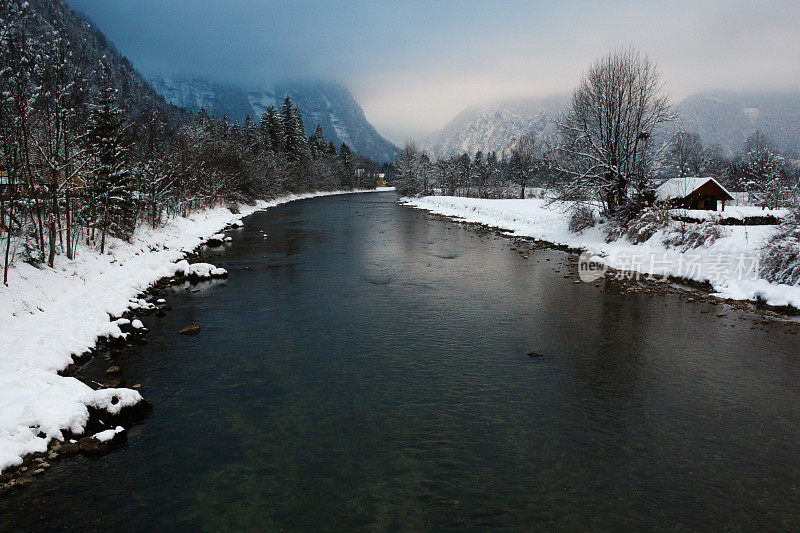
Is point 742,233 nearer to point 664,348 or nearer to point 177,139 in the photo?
point 664,348

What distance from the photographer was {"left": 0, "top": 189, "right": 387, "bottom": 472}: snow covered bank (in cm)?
711

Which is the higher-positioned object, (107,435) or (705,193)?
(705,193)

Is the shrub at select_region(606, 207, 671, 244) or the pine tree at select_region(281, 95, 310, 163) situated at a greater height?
the pine tree at select_region(281, 95, 310, 163)

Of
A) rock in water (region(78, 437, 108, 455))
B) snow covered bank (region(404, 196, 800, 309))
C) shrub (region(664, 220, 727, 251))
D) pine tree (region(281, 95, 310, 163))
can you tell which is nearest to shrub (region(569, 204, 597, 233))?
snow covered bank (region(404, 196, 800, 309))

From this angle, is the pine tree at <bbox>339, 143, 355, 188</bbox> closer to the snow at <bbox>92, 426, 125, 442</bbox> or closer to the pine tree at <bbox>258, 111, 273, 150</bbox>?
the pine tree at <bbox>258, 111, 273, 150</bbox>

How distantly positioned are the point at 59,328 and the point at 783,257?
23.2 m

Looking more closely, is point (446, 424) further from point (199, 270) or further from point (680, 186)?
point (680, 186)

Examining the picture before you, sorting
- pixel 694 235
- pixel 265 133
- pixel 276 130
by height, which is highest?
pixel 276 130

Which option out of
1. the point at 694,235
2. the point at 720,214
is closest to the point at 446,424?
the point at 694,235

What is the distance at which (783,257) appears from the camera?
53.1 ft

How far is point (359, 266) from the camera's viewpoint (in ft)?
73.2

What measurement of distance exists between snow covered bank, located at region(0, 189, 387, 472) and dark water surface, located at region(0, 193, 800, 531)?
0.85m

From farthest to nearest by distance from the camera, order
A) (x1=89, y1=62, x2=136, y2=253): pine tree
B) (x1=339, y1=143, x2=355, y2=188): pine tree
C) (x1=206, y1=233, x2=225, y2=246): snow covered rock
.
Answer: (x1=339, y1=143, x2=355, y2=188): pine tree < (x1=206, y1=233, x2=225, y2=246): snow covered rock < (x1=89, y1=62, x2=136, y2=253): pine tree

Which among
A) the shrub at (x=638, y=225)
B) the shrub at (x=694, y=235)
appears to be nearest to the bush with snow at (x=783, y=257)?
the shrub at (x=694, y=235)
